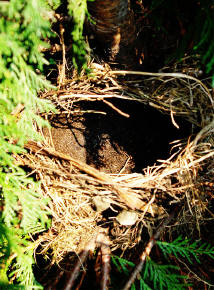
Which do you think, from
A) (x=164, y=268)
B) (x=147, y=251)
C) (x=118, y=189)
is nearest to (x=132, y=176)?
(x=118, y=189)

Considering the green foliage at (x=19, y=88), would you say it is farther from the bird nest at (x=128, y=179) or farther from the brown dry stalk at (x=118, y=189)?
the brown dry stalk at (x=118, y=189)

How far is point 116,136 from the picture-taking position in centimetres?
203

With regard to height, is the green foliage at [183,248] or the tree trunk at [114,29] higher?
the tree trunk at [114,29]

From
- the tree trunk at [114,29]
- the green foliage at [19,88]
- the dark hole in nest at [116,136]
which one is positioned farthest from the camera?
the dark hole in nest at [116,136]

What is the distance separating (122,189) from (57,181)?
525 mm

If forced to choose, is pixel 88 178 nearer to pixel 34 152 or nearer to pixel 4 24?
pixel 34 152

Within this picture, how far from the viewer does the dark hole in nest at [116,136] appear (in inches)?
76.3

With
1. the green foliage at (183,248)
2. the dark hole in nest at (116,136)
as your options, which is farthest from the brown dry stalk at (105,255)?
the dark hole in nest at (116,136)

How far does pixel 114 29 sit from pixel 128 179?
1141mm

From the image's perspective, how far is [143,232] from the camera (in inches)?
72.7

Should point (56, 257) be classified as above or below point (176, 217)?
above

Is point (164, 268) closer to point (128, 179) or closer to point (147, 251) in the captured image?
point (147, 251)

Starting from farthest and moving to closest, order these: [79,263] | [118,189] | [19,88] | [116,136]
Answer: [116,136]
[79,263]
[118,189]
[19,88]

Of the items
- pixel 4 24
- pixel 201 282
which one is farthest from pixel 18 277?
pixel 4 24
